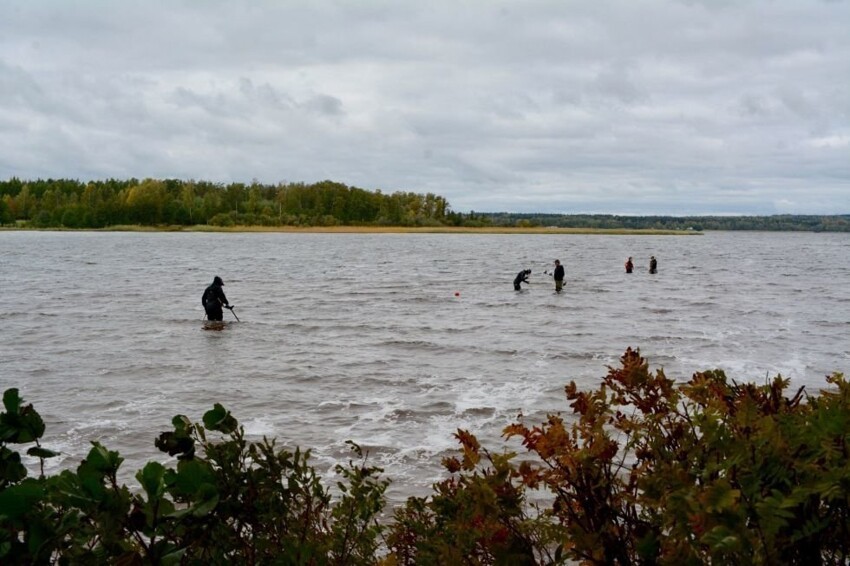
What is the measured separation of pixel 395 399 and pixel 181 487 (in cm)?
1296

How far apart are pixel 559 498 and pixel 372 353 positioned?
17.9m

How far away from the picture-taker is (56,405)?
14.7 meters

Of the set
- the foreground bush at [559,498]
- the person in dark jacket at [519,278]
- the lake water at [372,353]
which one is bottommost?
the lake water at [372,353]

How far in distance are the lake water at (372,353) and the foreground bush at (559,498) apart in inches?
37.1

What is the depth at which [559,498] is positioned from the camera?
127 inches

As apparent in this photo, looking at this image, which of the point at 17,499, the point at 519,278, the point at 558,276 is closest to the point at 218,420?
the point at 17,499

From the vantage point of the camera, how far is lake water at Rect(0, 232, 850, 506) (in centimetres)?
1310

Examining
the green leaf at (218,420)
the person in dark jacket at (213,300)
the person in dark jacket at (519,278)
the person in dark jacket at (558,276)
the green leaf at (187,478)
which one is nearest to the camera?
the green leaf at (187,478)

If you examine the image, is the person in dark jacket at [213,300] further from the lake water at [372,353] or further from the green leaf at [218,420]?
the green leaf at [218,420]

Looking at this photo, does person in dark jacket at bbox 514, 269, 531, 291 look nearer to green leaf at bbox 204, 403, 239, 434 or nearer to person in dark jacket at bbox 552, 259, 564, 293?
person in dark jacket at bbox 552, 259, 564, 293

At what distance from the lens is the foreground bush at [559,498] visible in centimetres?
228

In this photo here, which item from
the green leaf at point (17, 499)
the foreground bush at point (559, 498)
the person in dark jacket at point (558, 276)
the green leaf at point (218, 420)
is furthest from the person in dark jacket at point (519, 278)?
the green leaf at point (17, 499)

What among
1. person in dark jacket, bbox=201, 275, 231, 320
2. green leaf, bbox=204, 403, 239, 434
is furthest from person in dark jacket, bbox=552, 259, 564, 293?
green leaf, bbox=204, 403, 239, 434

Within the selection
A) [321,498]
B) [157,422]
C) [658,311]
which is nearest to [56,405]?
[157,422]
